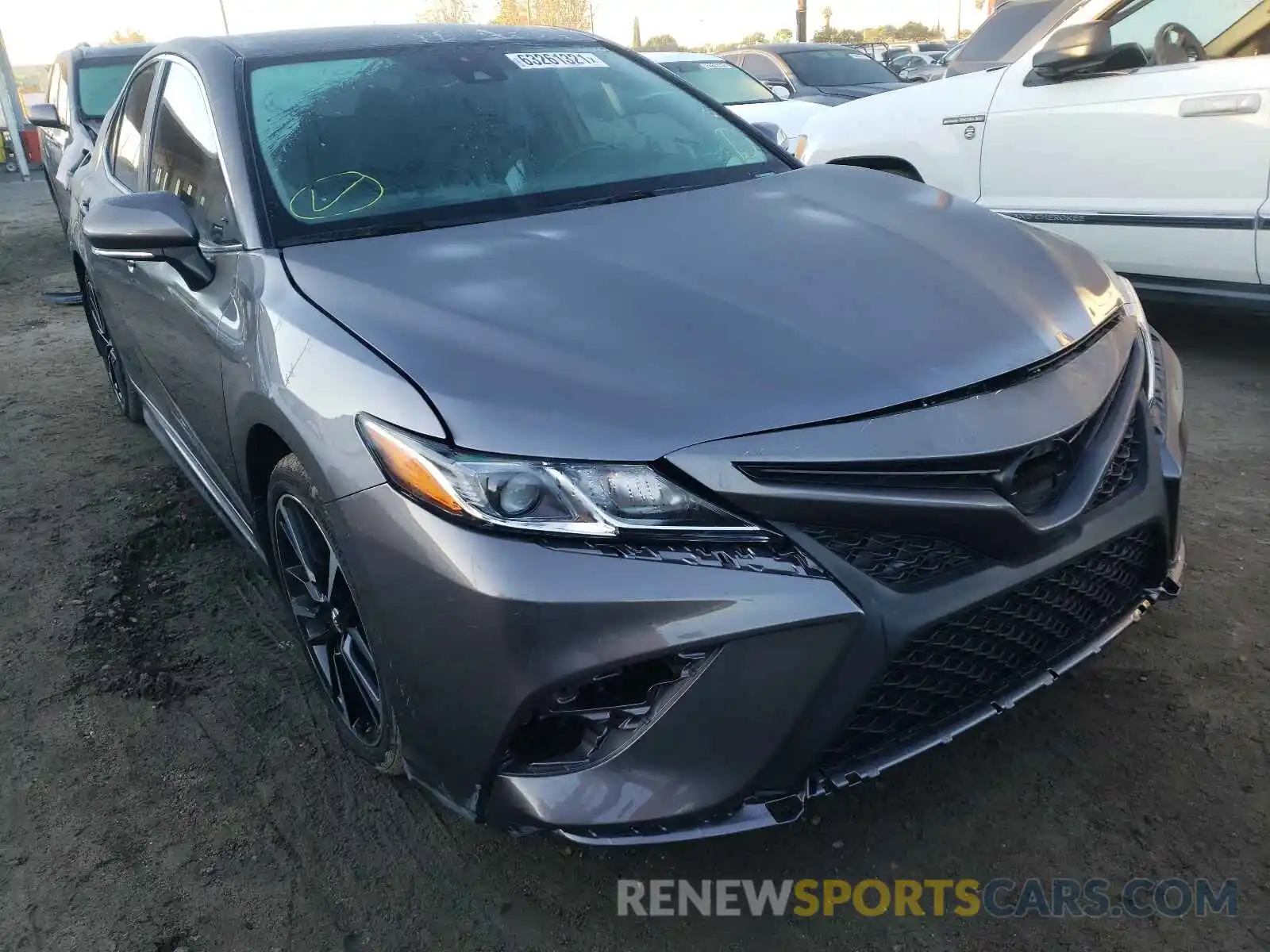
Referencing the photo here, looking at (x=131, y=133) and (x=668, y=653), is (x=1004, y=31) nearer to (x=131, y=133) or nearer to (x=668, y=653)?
(x=131, y=133)

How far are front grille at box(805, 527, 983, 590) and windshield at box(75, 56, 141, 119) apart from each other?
773 centimetres

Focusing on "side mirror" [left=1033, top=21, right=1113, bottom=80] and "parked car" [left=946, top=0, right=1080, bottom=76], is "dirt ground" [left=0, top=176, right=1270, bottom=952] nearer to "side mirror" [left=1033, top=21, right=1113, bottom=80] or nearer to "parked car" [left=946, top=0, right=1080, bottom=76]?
"side mirror" [left=1033, top=21, right=1113, bottom=80]

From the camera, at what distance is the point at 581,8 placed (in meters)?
41.9

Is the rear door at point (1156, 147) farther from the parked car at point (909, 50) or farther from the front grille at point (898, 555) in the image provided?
the parked car at point (909, 50)

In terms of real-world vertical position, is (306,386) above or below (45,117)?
below

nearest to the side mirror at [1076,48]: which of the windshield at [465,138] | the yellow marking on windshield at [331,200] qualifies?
the windshield at [465,138]

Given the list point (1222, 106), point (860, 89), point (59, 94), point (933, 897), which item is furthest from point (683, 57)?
point (933, 897)

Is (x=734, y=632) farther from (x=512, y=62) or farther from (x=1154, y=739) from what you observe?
(x=512, y=62)

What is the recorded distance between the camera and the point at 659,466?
166 cm

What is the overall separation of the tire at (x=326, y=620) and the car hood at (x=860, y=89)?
9.41m

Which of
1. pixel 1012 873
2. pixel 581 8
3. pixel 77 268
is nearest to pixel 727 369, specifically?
pixel 1012 873

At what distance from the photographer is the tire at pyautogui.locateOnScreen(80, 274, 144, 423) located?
445 cm

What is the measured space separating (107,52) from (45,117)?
1.30m

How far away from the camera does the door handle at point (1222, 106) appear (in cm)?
387
